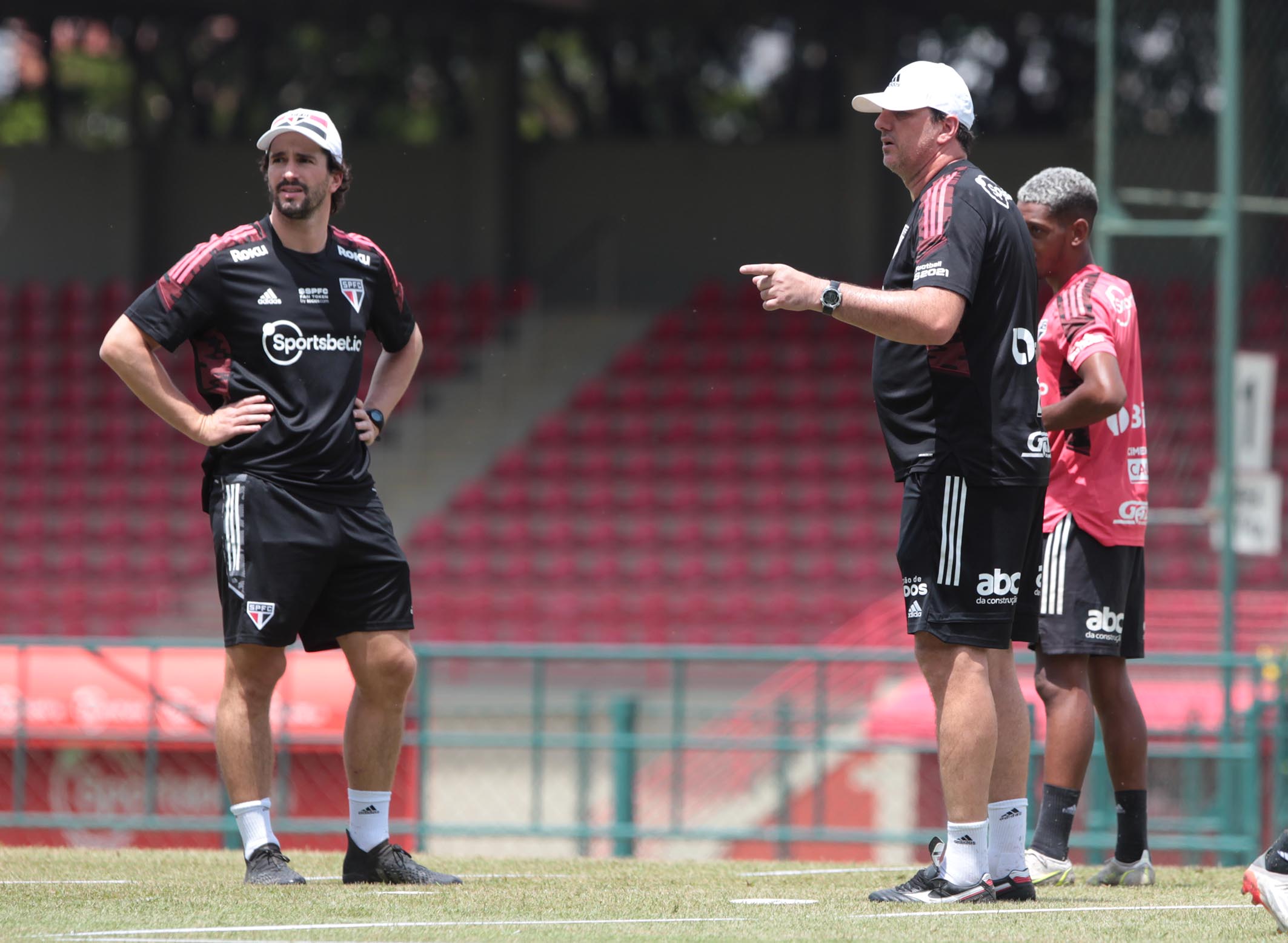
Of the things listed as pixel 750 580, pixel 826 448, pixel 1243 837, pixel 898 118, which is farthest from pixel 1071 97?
pixel 898 118

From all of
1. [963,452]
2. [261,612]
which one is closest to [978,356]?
[963,452]

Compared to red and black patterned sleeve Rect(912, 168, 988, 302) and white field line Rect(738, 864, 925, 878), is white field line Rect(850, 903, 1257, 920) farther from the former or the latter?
red and black patterned sleeve Rect(912, 168, 988, 302)

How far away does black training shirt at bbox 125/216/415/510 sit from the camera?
431 centimetres

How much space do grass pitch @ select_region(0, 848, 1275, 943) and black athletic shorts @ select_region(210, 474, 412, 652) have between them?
0.65 meters

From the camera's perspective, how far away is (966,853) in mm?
3883

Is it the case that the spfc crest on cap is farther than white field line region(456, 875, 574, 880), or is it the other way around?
white field line region(456, 875, 574, 880)

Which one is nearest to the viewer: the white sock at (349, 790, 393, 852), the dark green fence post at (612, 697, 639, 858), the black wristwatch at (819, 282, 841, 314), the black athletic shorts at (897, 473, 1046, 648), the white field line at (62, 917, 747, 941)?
the white field line at (62, 917, 747, 941)

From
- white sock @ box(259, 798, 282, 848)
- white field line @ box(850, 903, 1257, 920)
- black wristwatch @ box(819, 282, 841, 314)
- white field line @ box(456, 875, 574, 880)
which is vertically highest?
black wristwatch @ box(819, 282, 841, 314)

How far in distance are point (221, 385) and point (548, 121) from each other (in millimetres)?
14623

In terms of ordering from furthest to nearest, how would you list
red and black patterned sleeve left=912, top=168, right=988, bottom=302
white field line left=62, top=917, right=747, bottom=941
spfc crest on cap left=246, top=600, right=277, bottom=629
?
spfc crest on cap left=246, top=600, right=277, bottom=629, red and black patterned sleeve left=912, top=168, right=988, bottom=302, white field line left=62, top=917, right=747, bottom=941

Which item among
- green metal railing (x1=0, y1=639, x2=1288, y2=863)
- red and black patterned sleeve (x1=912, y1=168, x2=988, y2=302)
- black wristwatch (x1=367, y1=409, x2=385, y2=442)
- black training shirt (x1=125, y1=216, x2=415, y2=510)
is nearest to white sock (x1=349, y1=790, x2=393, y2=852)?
black training shirt (x1=125, y1=216, x2=415, y2=510)

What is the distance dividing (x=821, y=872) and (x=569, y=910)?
1303mm

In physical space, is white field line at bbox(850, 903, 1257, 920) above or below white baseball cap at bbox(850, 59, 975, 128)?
below

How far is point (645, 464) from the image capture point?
1491 centimetres
